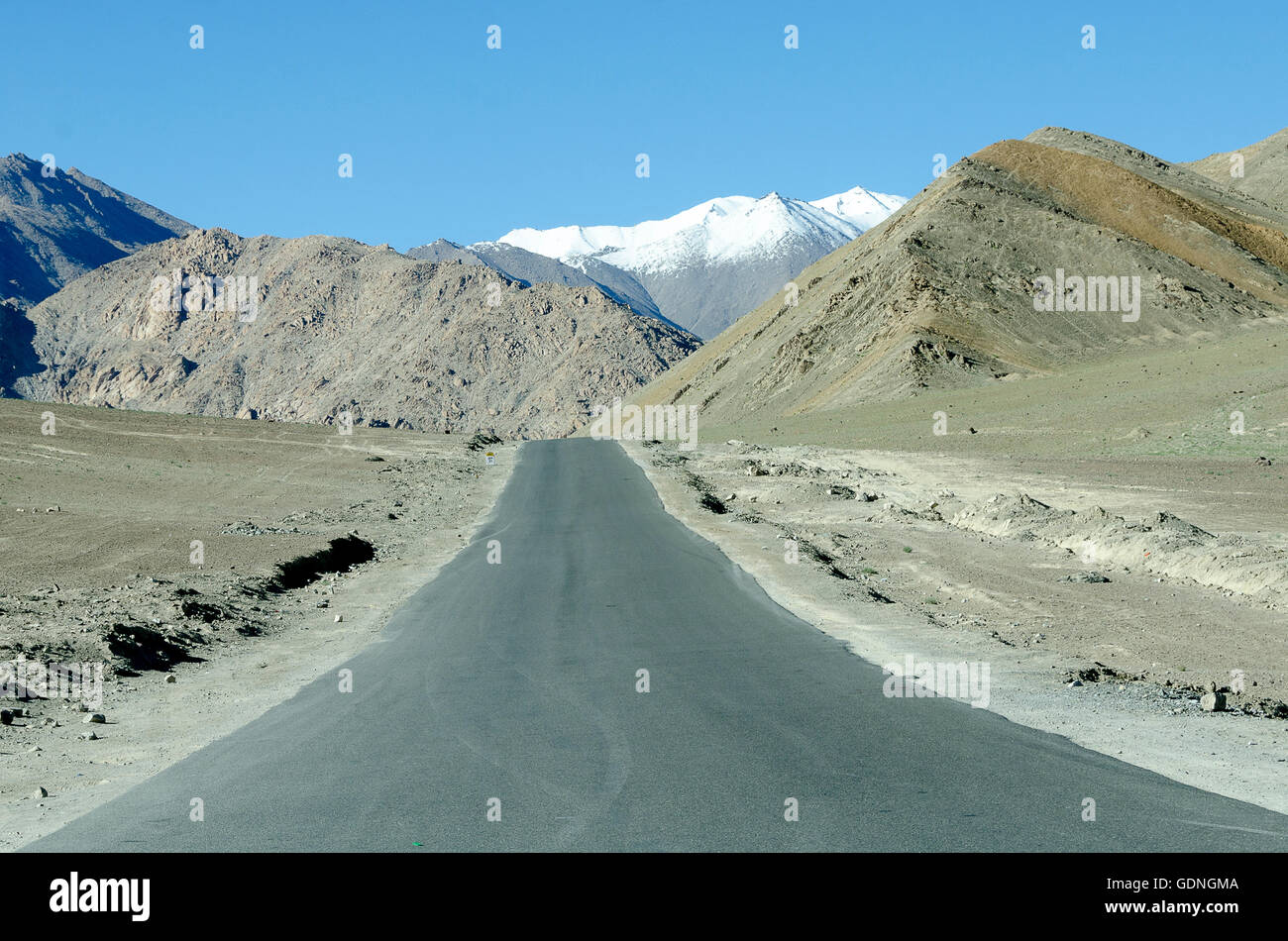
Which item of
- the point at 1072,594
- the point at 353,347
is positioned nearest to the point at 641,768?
the point at 1072,594

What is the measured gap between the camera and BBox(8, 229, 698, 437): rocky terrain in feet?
506

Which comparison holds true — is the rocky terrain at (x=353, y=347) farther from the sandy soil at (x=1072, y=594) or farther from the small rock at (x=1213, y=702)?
the small rock at (x=1213, y=702)

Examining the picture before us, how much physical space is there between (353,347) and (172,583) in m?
160

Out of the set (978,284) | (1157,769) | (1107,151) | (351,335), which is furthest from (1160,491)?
(351,335)

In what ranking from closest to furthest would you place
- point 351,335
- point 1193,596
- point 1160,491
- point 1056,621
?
point 1056,621, point 1193,596, point 1160,491, point 351,335

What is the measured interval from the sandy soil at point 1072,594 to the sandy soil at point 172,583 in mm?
7616

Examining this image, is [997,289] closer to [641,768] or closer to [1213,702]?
[1213,702]

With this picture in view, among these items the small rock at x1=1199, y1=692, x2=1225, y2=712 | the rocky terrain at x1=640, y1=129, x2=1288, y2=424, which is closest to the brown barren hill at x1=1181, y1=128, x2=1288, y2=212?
the rocky terrain at x1=640, y1=129, x2=1288, y2=424

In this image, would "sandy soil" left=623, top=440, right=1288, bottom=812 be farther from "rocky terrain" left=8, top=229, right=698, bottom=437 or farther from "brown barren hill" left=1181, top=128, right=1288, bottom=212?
"brown barren hill" left=1181, top=128, right=1288, bottom=212

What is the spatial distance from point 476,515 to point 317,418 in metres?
125

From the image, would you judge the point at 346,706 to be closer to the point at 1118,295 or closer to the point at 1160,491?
the point at 1160,491

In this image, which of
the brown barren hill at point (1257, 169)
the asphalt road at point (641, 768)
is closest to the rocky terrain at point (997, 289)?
the brown barren hill at point (1257, 169)

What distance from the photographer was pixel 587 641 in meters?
15.3

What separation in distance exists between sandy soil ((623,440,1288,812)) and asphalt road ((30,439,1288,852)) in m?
1.03
